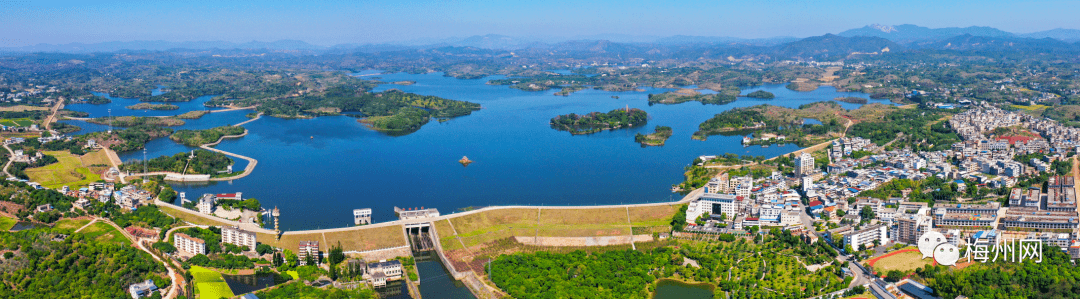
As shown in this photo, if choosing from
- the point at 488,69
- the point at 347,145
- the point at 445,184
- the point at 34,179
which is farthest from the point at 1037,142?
the point at 488,69

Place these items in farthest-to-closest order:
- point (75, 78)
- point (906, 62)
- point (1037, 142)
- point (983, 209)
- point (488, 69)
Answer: point (488, 69)
point (906, 62)
point (75, 78)
point (1037, 142)
point (983, 209)

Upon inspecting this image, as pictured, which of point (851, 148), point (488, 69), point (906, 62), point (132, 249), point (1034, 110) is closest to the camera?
point (132, 249)

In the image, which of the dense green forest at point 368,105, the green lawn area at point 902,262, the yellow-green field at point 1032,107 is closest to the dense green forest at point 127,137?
the dense green forest at point 368,105

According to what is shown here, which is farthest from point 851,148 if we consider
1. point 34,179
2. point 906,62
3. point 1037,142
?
point 906,62

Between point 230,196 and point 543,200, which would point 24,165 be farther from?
point 543,200

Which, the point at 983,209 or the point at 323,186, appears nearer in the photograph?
the point at 983,209

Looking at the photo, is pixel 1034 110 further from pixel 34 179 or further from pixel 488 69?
pixel 488 69

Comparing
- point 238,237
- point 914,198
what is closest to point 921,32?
point 914,198
